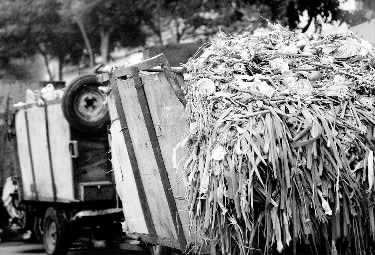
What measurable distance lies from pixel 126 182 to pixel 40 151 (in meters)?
4.14

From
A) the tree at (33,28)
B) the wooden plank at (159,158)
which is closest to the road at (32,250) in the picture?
the wooden plank at (159,158)

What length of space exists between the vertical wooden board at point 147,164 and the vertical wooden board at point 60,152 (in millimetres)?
3434

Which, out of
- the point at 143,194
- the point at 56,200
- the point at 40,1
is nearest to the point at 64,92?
the point at 56,200

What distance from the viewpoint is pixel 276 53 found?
482cm

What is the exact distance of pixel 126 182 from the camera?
20.2 ft

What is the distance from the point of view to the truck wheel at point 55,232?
9477 millimetres

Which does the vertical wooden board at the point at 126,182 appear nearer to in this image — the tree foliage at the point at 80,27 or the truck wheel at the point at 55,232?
the truck wheel at the point at 55,232

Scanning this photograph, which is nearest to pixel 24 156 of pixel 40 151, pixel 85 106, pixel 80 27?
pixel 40 151

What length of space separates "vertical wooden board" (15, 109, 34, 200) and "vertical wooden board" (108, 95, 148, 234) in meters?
4.55

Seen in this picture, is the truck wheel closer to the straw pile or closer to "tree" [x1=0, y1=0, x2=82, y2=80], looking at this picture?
the straw pile

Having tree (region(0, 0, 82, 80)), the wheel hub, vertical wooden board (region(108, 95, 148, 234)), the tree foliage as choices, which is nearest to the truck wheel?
the wheel hub

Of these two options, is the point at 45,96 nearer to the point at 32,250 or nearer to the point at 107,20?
the point at 32,250

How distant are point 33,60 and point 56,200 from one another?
17.8 m

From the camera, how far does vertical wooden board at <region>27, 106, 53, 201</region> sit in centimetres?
977
